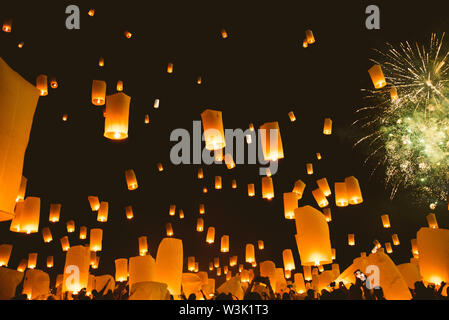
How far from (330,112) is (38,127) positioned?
7614 millimetres

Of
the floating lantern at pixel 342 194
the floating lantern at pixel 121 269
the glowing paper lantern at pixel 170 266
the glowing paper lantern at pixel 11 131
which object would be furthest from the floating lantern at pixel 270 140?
the floating lantern at pixel 121 269

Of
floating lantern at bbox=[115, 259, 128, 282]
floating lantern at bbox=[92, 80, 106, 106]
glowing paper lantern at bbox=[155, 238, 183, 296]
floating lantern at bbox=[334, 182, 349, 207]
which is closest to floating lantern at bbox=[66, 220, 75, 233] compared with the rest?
floating lantern at bbox=[115, 259, 128, 282]

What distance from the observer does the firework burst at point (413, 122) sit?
10508 millimetres

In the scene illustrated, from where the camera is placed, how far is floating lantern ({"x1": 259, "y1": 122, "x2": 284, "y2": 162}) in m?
6.43

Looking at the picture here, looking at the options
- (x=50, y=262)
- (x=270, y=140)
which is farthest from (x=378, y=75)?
(x=50, y=262)

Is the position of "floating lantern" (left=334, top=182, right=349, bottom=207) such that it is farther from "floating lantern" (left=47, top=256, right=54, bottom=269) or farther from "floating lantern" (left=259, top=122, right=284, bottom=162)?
"floating lantern" (left=47, top=256, right=54, bottom=269)

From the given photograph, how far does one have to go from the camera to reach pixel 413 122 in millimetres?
11352

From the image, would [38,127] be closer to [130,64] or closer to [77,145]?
[77,145]

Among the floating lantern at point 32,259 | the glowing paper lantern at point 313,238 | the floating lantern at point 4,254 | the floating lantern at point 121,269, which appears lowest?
the glowing paper lantern at point 313,238

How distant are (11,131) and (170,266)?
215 centimetres

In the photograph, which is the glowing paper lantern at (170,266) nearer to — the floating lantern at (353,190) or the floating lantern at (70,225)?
the floating lantern at (353,190)

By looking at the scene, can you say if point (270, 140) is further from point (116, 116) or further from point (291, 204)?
point (116, 116)

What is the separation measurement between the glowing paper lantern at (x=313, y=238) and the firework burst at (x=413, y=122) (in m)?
5.59

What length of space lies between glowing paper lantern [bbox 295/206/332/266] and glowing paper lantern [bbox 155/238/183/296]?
1.45m
